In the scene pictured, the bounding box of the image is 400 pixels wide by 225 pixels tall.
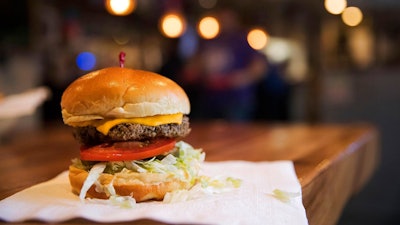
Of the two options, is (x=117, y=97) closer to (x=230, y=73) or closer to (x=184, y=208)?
(x=184, y=208)

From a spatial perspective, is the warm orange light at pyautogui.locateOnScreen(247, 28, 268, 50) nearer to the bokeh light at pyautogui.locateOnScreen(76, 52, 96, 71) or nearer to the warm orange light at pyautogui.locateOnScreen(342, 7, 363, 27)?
the warm orange light at pyautogui.locateOnScreen(342, 7, 363, 27)

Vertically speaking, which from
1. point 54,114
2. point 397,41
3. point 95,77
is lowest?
point 54,114

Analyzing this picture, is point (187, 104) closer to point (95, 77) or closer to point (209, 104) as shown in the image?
Answer: point (95, 77)

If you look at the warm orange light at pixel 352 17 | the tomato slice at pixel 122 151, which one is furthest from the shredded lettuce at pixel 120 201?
the warm orange light at pixel 352 17

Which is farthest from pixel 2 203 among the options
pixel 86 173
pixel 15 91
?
pixel 15 91

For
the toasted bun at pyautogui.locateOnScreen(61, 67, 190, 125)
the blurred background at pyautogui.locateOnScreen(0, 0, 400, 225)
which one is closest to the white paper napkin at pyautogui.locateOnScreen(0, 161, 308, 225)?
the toasted bun at pyautogui.locateOnScreen(61, 67, 190, 125)

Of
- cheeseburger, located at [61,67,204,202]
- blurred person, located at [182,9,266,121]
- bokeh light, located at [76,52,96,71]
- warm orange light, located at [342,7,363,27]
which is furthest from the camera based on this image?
bokeh light, located at [76,52,96,71]
